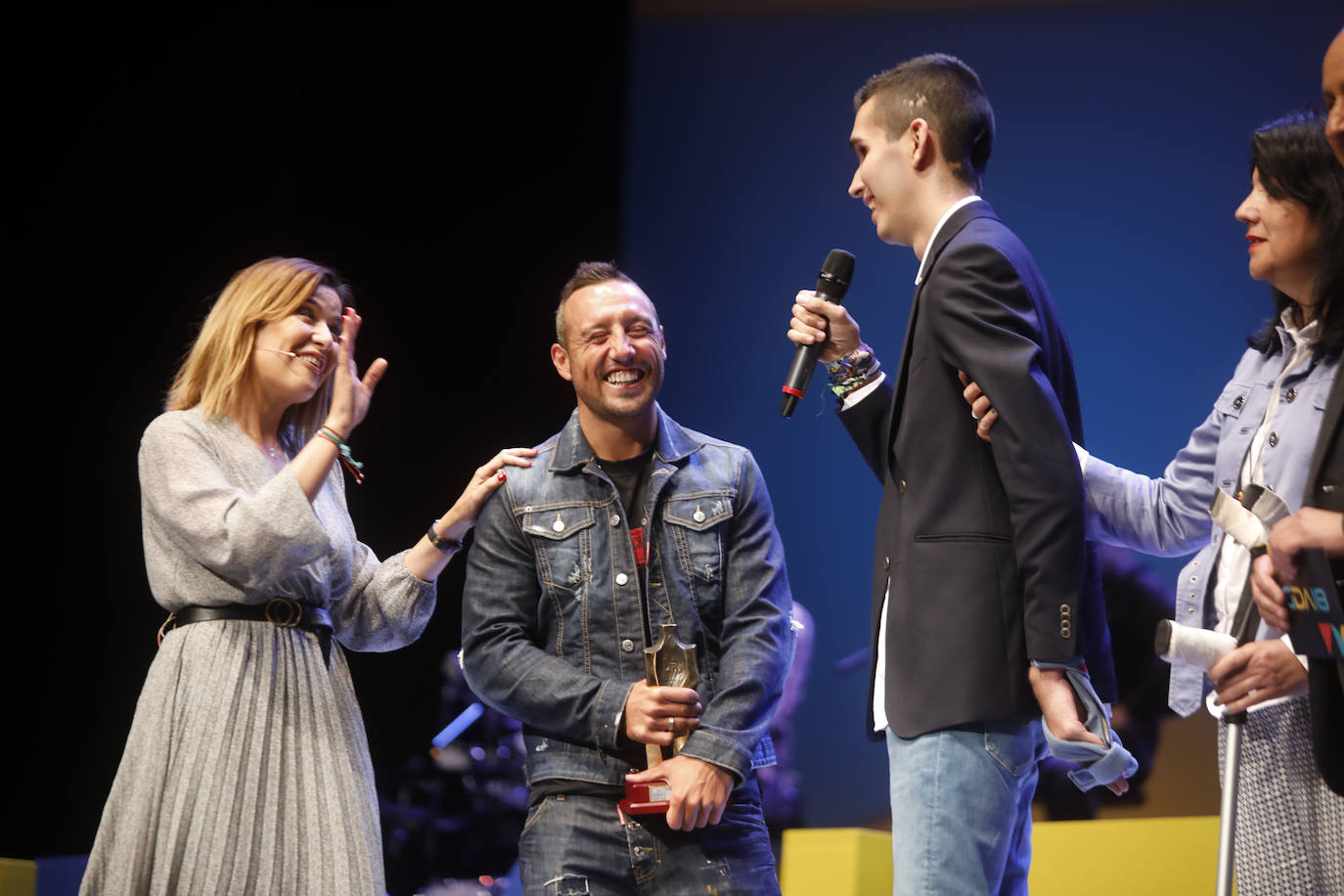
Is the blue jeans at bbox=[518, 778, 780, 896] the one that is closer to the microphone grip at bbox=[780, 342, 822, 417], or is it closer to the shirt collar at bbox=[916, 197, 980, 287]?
the microphone grip at bbox=[780, 342, 822, 417]

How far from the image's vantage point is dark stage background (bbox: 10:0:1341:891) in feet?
12.5

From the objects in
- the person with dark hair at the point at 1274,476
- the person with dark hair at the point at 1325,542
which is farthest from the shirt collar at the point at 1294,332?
the person with dark hair at the point at 1325,542

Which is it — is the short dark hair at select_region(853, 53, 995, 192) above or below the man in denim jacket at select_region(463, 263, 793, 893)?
above

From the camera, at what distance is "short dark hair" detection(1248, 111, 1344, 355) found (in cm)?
178

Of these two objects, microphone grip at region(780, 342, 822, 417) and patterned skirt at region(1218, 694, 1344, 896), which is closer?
patterned skirt at region(1218, 694, 1344, 896)

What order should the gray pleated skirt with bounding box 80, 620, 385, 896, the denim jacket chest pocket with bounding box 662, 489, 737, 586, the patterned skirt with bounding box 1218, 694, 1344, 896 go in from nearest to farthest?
the patterned skirt with bounding box 1218, 694, 1344, 896 → the gray pleated skirt with bounding box 80, 620, 385, 896 → the denim jacket chest pocket with bounding box 662, 489, 737, 586

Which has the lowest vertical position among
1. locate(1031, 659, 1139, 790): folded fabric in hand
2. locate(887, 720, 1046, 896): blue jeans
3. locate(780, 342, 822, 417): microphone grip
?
locate(887, 720, 1046, 896): blue jeans

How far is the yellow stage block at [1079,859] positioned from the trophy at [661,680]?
2.17 ft

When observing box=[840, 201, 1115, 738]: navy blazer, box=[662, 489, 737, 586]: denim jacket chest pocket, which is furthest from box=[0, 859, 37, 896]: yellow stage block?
box=[840, 201, 1115, 738]: navy blazer

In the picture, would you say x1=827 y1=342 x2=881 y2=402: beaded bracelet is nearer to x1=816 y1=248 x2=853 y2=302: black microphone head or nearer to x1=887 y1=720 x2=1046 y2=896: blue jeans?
x1=816 y1=248 x2=853 y2=302: black microphone head


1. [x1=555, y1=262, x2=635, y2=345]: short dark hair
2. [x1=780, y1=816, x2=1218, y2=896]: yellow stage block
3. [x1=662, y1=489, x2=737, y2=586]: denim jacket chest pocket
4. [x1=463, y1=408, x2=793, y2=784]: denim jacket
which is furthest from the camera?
[x1=780, y1=816, x2=1218, y2=896]: yellow stage block

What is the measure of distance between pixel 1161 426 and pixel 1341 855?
12.4ft

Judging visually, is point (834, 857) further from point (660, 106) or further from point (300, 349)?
point (660, 106)

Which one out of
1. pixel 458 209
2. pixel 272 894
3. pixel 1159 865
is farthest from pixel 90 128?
pixel 1159 865
